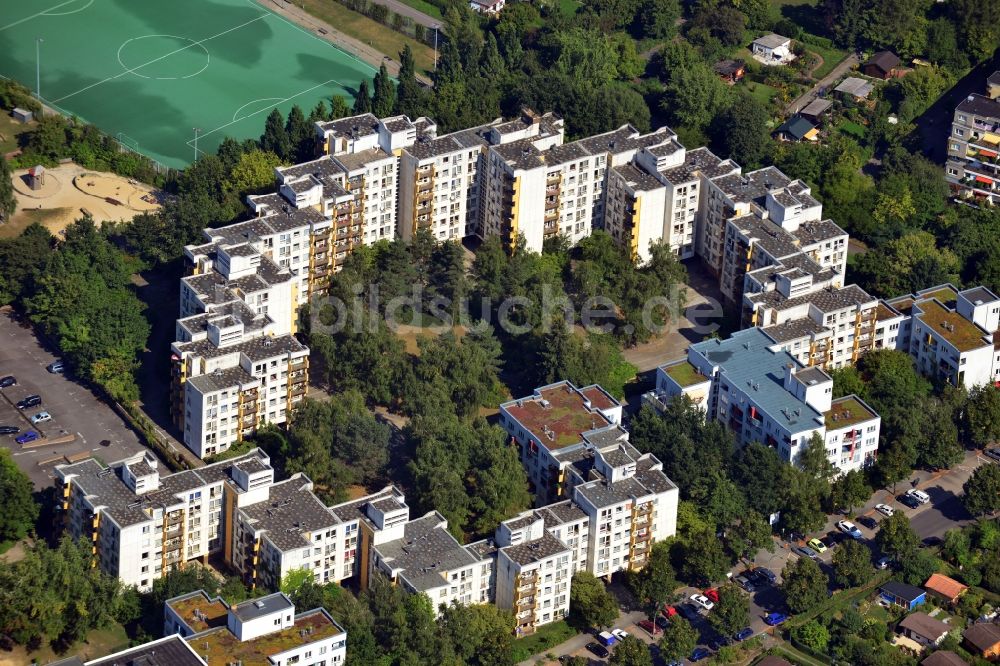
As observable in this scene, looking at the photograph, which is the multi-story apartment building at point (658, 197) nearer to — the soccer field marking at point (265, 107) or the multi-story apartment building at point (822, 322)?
the multi-story apartment building at point (822, 322)

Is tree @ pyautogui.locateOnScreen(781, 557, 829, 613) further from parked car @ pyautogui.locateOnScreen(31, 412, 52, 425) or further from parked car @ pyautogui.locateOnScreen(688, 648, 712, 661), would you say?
parked car @ pyautogui.locateOnScreen(31, 412, 52, 425)

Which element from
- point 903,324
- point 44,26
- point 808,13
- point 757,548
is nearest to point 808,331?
point 903,324

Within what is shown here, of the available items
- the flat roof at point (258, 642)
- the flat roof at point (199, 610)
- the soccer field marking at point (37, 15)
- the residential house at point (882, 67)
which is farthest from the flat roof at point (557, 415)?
the soccer field marking at point (37, 15)

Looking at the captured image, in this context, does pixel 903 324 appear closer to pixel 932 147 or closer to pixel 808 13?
pixel 932 147

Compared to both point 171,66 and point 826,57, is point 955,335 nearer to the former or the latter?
point 826,57

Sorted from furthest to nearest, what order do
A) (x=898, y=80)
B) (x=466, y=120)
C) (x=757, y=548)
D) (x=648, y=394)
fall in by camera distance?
(x=898, y=80) < (x=466, y=120) < (x=648, y=394) < (x=757, y=548)

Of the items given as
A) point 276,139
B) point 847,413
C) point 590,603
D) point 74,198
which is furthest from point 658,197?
point 74,198
